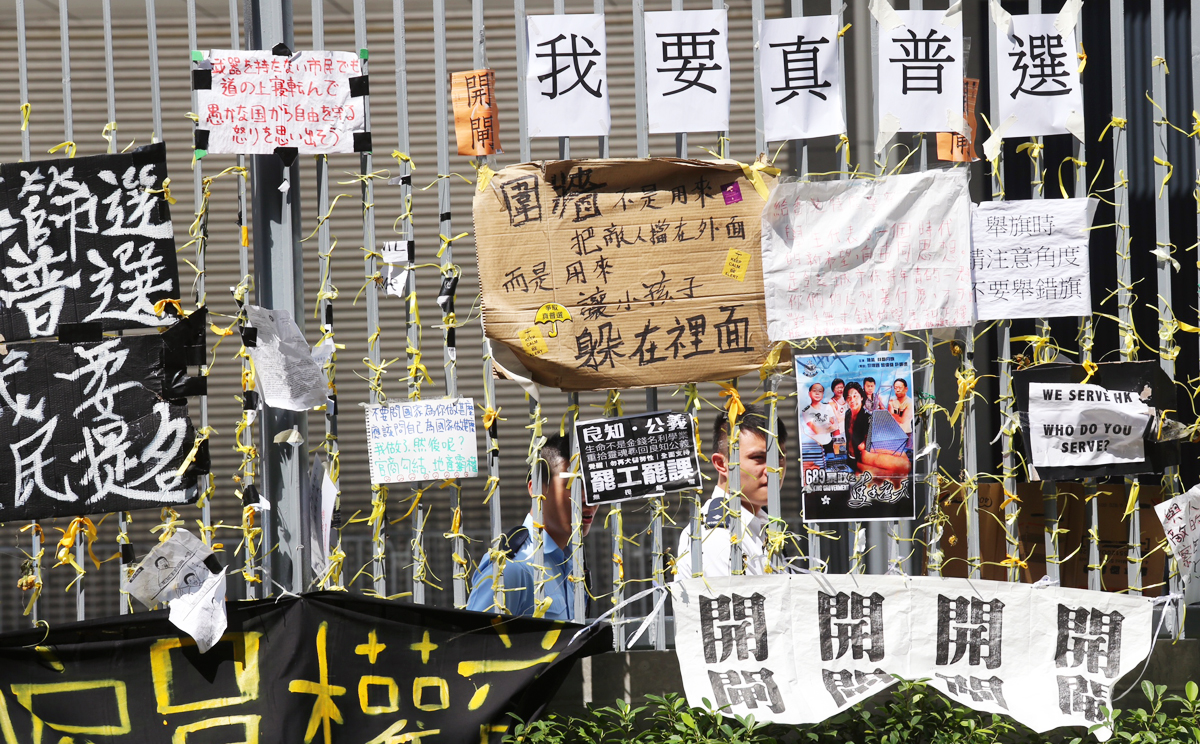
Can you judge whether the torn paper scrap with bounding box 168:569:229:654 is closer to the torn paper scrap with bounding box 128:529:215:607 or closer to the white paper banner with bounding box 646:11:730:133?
the torn paper scrap with bounding box 128:529:215:607

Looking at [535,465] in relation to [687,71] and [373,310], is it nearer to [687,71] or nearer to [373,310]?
[373,310]

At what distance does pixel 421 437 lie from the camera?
9.33ft

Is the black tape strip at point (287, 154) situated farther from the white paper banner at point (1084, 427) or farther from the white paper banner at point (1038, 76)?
the white paper banner at point (1084, 427)

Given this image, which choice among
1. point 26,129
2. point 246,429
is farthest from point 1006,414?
point 26,129

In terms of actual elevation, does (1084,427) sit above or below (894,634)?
above

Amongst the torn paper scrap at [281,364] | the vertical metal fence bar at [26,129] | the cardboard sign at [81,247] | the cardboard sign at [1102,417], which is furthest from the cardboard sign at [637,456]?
the vertical metal fence bar at [26,129]

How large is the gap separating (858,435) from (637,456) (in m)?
0.65

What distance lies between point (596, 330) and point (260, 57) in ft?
4.06

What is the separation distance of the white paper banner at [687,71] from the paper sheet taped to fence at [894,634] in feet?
4.37

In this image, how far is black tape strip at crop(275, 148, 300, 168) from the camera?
2.85m

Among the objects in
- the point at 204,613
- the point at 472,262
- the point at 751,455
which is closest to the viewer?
the point at 204,613

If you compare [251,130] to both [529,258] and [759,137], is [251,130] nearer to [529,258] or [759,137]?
[529,258]

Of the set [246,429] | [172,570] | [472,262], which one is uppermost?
[472,262]

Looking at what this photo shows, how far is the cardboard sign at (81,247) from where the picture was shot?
284 centimetres
